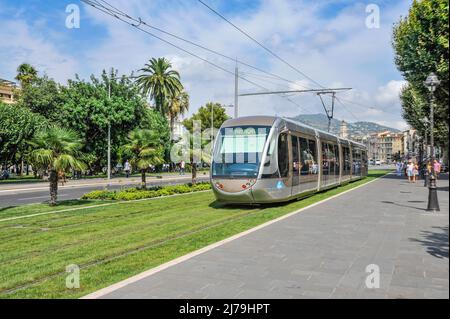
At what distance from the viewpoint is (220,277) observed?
18.8 feet

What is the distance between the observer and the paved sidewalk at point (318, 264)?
497 cm

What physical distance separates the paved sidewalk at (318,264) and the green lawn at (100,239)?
0.92m

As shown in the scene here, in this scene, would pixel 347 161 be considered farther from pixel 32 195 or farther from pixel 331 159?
pixel 32 195

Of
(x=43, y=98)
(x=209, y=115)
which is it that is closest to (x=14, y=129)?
(x=43, y=98)

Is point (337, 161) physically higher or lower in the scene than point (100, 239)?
higher

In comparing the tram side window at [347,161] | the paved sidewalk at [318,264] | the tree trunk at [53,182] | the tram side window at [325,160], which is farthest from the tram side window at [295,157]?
the tram side window at [347,161]

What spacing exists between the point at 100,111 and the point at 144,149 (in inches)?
884

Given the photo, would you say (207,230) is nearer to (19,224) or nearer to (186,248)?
(186,248)

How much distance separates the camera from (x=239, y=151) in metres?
14.4

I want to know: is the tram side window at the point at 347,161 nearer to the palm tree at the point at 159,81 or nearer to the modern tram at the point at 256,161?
the modern tram at the point at 256,161

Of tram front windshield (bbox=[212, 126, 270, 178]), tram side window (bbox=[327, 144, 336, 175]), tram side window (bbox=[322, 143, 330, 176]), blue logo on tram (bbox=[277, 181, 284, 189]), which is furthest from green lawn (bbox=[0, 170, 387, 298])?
tram side window (bbox=[327, 144, 336, 175])

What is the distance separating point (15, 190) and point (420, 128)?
33868 mm

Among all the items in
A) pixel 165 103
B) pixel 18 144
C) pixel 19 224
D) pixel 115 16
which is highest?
pixel 165 103
